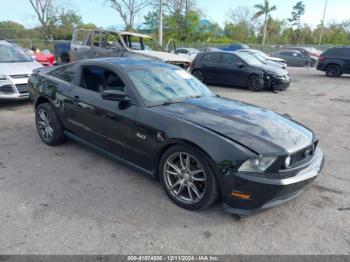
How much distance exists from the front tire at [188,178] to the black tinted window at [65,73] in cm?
225

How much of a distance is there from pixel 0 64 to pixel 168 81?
5.43 meters

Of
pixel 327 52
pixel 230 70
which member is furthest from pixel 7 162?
pixel 327 52

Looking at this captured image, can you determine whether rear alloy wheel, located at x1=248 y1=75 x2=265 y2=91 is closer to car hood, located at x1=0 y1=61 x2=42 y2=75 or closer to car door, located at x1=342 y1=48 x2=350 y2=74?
car hood, located at x1=0 y1=61 x2=42 y2=75

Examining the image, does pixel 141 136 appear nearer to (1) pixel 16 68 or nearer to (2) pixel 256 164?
(2) pixel 256 164

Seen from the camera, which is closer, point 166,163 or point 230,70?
point 166,163

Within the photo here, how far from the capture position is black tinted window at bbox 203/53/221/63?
12.9 m

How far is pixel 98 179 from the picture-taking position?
3.99m

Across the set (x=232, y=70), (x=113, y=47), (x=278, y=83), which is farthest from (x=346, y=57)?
(x=113, y=47)

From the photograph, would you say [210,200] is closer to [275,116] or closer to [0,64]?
[275,116]

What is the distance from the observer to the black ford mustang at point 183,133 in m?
2.93

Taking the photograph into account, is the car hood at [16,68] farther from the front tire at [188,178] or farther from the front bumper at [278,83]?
the front bumper at [278,83]

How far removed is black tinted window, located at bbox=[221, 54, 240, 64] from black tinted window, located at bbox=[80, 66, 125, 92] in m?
8.82

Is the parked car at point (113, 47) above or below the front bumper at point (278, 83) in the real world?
above

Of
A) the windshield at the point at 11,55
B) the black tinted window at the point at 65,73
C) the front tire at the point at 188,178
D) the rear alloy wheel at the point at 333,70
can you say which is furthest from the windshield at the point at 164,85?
the rear alloy wheel at the point at 333,70
